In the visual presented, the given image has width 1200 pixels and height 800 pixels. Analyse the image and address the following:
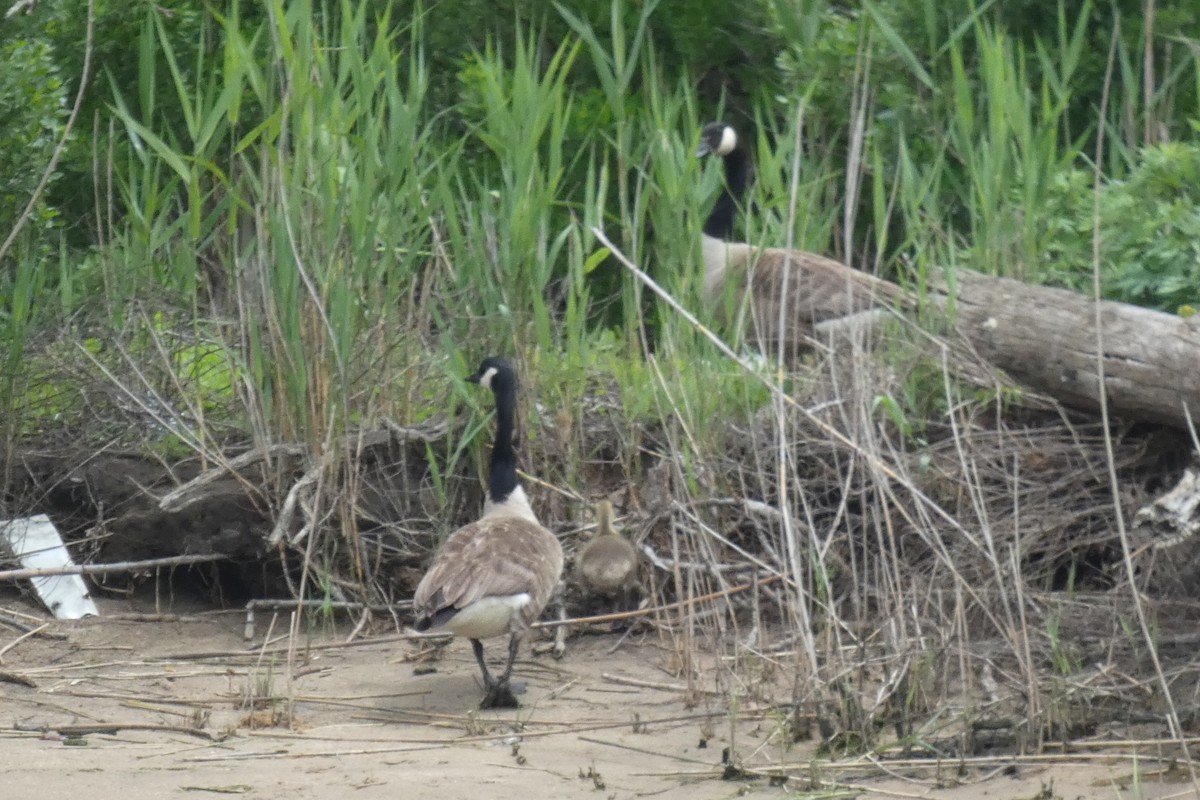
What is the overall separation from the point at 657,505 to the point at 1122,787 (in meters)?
2.80

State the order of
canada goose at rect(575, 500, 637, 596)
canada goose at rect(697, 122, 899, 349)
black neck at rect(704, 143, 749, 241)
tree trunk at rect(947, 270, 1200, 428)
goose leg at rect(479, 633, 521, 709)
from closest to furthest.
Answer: tree trunk at rect(947, 270, 1200, 428), goose leg at rect(479, 633, 521, 709), canada goose at rect(575, 500, 637, 596), canada goose at rect(697, 122, 899, 349), black neck at rect(704, 143, 749, 241)

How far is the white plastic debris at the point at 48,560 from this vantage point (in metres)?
7.41

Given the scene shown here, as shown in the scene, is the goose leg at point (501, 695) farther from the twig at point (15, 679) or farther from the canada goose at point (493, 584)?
the twig at point (15, 679)

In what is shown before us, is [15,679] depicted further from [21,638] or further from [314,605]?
[314,605]

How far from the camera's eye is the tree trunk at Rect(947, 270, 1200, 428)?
19.9 feet

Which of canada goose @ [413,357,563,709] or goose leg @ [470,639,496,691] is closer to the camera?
canada goose @ [413,357,563,709]

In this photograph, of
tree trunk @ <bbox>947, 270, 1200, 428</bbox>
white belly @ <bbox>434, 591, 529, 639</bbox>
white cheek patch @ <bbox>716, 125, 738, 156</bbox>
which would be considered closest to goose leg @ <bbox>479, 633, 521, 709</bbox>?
white belly @ <bbox>434, 591, 529, 639</bbox>

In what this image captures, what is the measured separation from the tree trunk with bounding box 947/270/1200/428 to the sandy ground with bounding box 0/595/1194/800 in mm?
1629

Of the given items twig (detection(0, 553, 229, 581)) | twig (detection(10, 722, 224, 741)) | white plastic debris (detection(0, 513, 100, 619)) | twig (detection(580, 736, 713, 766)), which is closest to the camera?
twig (detection(580, 736, 713, 766))

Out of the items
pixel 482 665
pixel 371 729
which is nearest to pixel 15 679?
pixel 371 729

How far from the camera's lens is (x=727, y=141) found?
1049 cm

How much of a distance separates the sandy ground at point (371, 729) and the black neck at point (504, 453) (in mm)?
701

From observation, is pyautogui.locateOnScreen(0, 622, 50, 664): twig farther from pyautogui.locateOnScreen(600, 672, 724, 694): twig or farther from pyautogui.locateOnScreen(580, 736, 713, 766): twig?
pyautogui.locateOnScreen(580, 736, 713, 766): twig

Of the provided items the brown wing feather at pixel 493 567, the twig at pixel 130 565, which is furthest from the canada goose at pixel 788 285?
the twig at pixel 130 565
